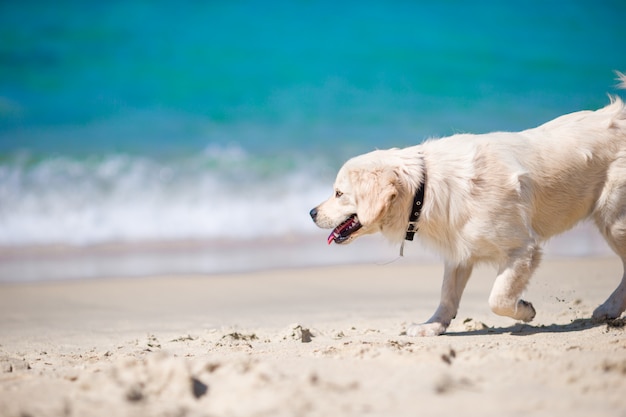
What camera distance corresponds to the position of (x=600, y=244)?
10359 millimetres

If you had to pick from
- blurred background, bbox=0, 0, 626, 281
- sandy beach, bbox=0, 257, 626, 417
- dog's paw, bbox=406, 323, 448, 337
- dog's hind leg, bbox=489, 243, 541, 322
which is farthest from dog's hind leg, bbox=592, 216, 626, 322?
blurred background, bbox=0, 0, 626, 281

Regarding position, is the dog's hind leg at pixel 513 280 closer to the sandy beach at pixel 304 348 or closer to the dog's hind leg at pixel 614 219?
the sandy beach at pixel 304 348

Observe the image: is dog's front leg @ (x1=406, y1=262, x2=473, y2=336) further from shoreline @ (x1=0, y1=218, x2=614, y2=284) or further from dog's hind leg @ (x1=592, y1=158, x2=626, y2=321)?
shoreline @ (x1=0, y1=218, x2=614, y2=284)

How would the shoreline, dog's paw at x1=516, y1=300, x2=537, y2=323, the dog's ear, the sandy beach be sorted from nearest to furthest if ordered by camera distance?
the sandy beach
the dog's ear
dog's paw at x1=516, y1=300, x2=537, y2=323
the shoreline

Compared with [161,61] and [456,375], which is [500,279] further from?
[161,61]

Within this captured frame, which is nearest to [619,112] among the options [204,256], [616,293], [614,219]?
[614,219]

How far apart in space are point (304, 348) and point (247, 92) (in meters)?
14.9

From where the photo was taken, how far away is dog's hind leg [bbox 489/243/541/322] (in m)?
4.46

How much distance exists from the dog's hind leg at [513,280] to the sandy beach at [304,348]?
0.69 ft

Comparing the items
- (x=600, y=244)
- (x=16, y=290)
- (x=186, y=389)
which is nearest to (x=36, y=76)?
(x=16, y=290)

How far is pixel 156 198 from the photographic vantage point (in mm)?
13281

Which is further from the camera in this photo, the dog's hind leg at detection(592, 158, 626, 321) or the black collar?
the dog's hind leg at detection(592, 158, 626, 321)

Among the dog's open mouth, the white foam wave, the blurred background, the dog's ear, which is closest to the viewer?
the dog's ear

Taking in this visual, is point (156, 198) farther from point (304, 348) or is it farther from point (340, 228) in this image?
point (304, 348)
